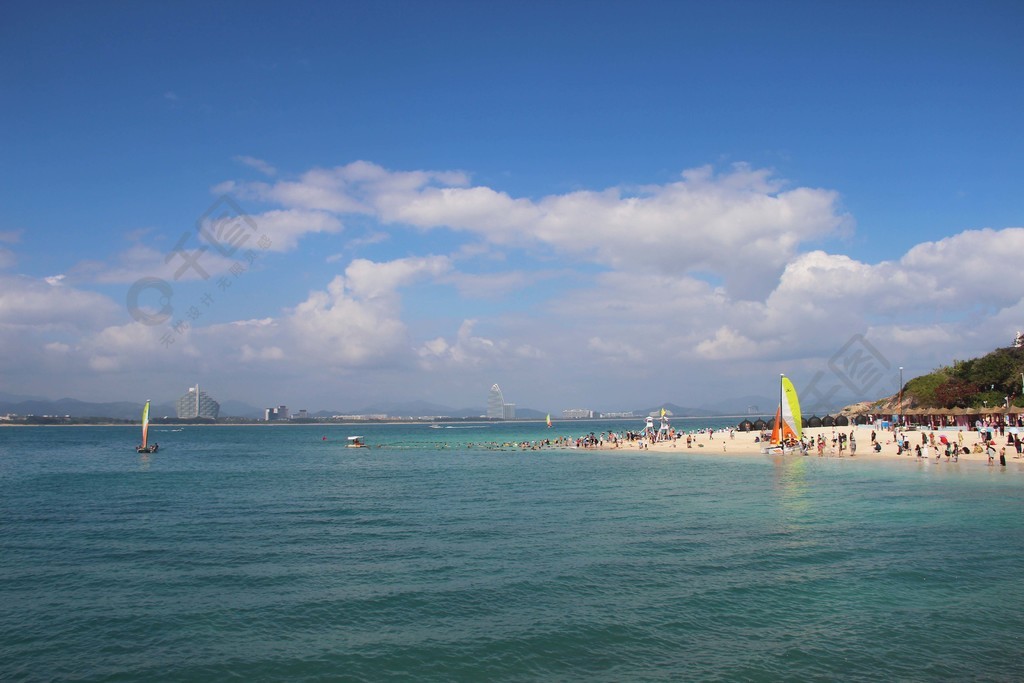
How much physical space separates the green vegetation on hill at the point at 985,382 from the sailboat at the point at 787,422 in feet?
80.8

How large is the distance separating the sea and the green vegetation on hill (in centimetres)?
4549

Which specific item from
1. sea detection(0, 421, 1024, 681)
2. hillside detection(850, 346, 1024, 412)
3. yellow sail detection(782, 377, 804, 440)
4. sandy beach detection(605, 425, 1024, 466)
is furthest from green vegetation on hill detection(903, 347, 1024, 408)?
sea detection(0, 421, 1024, 681)

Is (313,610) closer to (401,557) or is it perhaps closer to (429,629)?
(429,629)

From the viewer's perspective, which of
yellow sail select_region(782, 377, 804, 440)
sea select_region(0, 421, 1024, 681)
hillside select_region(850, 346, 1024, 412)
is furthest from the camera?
hillside select_region(850, 346, 1024, 412)

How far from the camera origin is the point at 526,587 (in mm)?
16250

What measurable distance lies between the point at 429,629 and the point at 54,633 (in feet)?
26.2

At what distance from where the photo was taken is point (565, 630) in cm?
1335

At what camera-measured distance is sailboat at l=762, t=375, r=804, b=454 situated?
183 feet

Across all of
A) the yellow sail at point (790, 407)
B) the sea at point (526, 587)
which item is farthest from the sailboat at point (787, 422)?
the sea at point (526, 587)

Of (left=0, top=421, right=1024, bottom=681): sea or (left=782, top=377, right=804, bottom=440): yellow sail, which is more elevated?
(left=782, top=377, right=804, bottom=440): yellow sail

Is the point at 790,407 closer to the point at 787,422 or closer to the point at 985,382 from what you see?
the point at 787,422

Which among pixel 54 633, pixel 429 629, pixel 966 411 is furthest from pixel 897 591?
Answer: pixel 966 411

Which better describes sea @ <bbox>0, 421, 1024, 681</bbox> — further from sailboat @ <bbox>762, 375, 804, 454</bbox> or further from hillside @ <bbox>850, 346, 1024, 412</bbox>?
hillside @ <bbox>850, 346, 1024, 412</bbox>

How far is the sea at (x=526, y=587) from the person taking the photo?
11969mm
